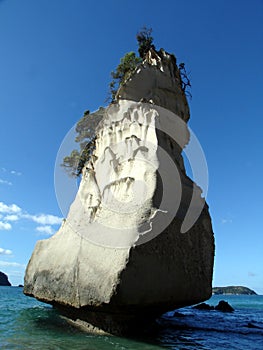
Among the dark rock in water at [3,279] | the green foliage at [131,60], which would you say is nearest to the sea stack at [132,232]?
the green foliage at [131,60]

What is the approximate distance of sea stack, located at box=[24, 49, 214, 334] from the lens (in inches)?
261

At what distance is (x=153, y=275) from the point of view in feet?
22.1

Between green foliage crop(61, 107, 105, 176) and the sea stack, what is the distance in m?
3.91

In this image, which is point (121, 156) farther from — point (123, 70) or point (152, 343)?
point (123, 70)

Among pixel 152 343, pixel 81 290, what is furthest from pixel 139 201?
pixel 152 343

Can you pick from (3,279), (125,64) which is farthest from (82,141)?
(3,279)

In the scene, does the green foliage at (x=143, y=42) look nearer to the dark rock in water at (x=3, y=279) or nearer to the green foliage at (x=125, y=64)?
the green foliage at (x=125, y=64)

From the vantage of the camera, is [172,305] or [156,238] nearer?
[156,238]

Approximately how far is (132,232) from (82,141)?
9714 millimetres

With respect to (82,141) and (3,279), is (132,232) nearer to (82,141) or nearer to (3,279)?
(82,141)

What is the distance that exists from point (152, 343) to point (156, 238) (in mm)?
2291

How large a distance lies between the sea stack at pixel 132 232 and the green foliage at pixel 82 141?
391 centimetres

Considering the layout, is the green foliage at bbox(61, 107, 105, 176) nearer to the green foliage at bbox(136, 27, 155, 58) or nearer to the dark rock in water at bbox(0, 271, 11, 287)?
the green foliage at bbox(136, 27, 155, 58)

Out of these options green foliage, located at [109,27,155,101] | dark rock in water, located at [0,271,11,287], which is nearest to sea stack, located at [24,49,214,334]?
green foliage, located at [109,27,155,101]
